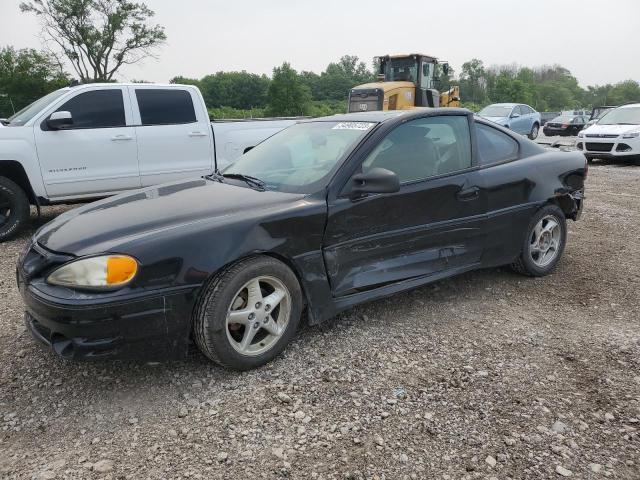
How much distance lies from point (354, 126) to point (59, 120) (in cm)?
402

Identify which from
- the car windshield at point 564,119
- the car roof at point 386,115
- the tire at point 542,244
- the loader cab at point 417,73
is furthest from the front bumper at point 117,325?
the car windshield at point 564,119

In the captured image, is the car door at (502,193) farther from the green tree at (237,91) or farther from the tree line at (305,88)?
the green tree at (237,91)

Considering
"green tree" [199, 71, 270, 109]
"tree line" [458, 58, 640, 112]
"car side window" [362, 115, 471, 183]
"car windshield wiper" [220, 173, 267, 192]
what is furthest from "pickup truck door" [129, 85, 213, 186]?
"tree line" [458, 58, 640, 112]

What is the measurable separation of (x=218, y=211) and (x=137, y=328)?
0.82 meters

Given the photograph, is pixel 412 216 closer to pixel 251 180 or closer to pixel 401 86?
pixel 251 180

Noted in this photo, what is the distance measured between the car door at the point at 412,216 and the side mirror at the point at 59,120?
425 centimetres

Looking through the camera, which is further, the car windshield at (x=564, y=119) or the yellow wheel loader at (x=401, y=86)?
the car windshield at (x=564, y=119)

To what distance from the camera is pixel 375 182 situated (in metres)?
3.17

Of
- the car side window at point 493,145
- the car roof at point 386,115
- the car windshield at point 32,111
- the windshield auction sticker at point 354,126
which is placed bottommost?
the car side window at point 493,145

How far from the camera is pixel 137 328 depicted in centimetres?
261

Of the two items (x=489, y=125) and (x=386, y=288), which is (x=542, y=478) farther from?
(x=489, y=125)

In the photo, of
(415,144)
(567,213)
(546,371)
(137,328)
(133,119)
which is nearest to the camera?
(137,328)

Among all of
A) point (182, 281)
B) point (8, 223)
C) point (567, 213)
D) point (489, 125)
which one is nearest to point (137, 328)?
point (182, 281)

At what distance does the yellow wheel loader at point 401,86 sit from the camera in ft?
55.1
